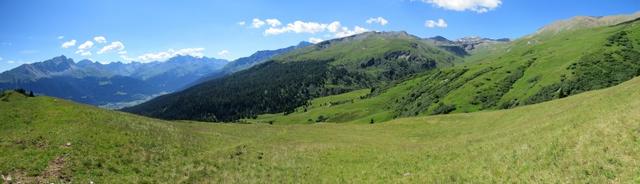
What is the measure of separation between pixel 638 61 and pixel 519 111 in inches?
6501

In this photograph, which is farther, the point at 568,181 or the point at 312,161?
the point at 312,161

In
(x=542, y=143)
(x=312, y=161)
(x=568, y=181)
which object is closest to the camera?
(x=568, y=181)

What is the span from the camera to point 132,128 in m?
49.2

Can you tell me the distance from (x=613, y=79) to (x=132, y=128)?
17528 cm

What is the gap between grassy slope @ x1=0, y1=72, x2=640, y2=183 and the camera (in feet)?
82.7

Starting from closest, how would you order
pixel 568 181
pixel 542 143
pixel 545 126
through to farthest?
pixel 568 181, pixel 542 143, pixel 545 126

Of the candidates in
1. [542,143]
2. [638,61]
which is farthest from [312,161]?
[638,61]

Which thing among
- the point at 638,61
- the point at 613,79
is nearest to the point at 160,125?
the point at 613,79

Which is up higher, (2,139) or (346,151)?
(2,139)

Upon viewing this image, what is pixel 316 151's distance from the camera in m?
46.1

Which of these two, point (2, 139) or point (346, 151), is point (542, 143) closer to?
point (346, 151)

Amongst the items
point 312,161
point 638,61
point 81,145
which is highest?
point 638,61

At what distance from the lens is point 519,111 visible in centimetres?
5862

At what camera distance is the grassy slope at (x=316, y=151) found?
2520 cm
